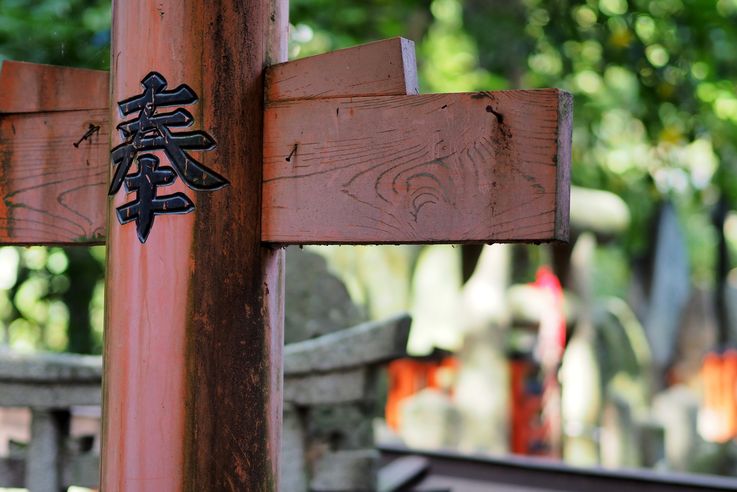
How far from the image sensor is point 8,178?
6.48ft

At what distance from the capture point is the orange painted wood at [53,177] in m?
1.90

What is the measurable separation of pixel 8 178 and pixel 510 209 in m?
1.05

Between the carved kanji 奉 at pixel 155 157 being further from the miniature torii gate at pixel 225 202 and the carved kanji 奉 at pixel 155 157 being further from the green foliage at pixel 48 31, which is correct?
the green foliage at pixel 48 31

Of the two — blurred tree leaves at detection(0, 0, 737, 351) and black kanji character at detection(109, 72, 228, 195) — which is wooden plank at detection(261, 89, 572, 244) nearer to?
black kanji character at detection(109, 72, 228, 195)

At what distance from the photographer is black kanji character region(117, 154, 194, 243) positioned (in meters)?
1.67

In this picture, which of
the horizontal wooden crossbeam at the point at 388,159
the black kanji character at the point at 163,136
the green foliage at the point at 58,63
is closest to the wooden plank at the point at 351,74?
the horizontal wooden crossbeam at the point at 388,159

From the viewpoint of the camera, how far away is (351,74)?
165cm

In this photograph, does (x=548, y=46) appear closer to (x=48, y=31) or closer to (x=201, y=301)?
(x=48, y=31)

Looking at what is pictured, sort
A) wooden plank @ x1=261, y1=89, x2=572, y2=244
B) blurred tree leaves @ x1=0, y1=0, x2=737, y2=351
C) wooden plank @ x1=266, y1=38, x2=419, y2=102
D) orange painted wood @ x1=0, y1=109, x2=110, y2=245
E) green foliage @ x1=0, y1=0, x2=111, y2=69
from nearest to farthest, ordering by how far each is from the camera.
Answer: wooden plank @ x1=261, y1=89, x2=572, y2=244 < wooden plank @ x1=266, y1=38, x2=419, y2=102 < orange painted wood @ x1=0, y1=109, x2=110, y2=245 < green foliage @ x1=0, y1=0, x2=111, y2=69 < blurred tree leaves @ x1=0, y1=0, x2=737, y2=351

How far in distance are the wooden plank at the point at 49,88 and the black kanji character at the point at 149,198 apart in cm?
27

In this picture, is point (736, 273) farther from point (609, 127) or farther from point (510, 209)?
point (510, 209)

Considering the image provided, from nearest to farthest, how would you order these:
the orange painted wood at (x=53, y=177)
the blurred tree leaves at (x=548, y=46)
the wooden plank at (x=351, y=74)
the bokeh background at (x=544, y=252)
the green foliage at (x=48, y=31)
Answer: the wooden plank at (x=351, y=74)
the orange painted wood at (x=53, y=177)
the green foliage at (x=48, y=31)
the blurred tree leaves at (x=548, y=46)
the bokeh background at (x=544, y=252)

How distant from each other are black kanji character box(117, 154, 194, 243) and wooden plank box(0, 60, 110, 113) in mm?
271

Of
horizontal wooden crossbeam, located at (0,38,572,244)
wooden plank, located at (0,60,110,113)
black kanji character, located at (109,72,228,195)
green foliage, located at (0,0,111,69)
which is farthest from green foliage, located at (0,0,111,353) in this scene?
horizontal wooden crossbeam, located at (0,38,572,244)
